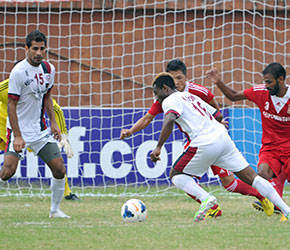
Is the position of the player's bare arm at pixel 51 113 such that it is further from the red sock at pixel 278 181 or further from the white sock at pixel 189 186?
the red sock at pixel 278 181

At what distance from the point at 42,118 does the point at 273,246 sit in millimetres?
3404

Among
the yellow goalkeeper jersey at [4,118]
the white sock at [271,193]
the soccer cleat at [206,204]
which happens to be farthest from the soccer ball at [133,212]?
the yellow goalkeeper jersey at [4,118]

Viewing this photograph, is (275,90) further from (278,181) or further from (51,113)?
(51,113)

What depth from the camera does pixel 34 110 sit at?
7.79m

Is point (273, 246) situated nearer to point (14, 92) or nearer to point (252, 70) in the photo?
point (14, 92)

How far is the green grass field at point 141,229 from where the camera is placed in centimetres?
568

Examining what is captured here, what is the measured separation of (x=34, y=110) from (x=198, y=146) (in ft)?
6.47

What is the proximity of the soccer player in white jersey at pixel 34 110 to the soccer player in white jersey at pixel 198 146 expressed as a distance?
1.35m

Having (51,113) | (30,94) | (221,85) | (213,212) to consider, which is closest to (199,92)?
(221,85)

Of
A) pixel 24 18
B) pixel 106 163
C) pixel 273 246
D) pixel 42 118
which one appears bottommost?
pixel 106 163

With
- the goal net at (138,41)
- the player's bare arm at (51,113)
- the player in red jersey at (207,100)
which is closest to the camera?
the player's bare arm at (51,113)

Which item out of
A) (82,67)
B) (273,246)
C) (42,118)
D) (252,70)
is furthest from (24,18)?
(273,246)

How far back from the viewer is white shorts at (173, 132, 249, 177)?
7023 millimetres

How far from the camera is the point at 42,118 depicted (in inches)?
312
